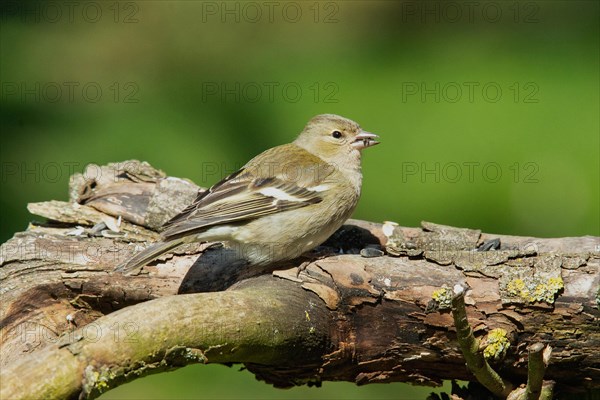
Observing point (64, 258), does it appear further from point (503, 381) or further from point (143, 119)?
point (143, 119)

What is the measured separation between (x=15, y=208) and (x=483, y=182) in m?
3.81

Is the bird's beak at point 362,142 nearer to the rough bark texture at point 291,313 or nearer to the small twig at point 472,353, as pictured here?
the rough bark texture at point 291,313

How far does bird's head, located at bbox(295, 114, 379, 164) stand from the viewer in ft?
17.3

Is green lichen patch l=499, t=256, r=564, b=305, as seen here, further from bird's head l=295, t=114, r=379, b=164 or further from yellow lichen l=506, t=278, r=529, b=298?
bird's head l=295, t=114, r=379, b=164

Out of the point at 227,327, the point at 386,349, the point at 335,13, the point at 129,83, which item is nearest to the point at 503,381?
the point at 386,349

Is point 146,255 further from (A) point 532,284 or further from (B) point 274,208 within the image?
(A) point 532,284

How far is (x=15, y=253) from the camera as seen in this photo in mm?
4363

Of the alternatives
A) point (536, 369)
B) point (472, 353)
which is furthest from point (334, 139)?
point (536, 369)

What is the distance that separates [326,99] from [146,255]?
4.56 meters

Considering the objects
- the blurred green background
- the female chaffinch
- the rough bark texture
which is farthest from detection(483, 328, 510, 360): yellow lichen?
the blurred green background

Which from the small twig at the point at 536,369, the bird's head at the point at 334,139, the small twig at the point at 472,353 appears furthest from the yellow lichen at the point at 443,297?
the bird's head at the point at 334,139

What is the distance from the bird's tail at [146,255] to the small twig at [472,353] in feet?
4.58

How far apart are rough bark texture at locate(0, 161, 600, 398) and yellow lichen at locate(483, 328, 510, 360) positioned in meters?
0.02

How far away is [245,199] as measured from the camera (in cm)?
466
